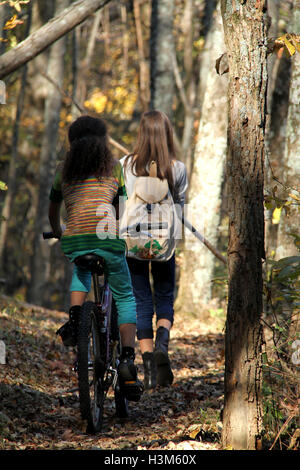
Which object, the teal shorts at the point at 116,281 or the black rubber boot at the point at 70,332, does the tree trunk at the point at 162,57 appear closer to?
the teal shorts at the point at 116,281

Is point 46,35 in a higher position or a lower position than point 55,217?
higher

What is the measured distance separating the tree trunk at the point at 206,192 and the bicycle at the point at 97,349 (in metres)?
5.42

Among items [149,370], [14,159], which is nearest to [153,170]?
[149,370]

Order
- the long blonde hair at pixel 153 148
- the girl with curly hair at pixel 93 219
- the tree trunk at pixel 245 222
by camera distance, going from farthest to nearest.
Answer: the long blonde hair at pixel 153 148
the girl with curly hair at pixel 93 219
the tree trunk at pixel 245 222

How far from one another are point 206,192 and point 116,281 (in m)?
5.93

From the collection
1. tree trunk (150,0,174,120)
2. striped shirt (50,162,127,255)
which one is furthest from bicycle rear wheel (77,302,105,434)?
tree trunk (150,0,174,120)

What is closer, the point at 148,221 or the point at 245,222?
the point at 245,222

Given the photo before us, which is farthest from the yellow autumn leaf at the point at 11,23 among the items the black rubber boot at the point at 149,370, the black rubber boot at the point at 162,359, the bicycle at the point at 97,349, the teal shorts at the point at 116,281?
the black rubber boot at the point at 149,370

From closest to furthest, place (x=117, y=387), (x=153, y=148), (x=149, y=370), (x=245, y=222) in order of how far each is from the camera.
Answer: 1. (x=245, y=222)
2. (x=117, y=387)
3. (x=153, y=148)
4. (x=149, y=370)

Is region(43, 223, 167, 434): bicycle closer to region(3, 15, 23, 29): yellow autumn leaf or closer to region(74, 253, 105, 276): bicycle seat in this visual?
region(74, 253, 105, 276): bicycle seat

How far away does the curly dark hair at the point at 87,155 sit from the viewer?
15.5 ft

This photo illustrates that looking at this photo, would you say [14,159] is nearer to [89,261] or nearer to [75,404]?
[75,404]

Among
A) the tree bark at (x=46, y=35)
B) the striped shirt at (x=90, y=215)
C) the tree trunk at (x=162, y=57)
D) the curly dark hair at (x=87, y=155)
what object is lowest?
the striped shirt at (x=90, y=215)

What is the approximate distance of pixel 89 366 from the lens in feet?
15.1
